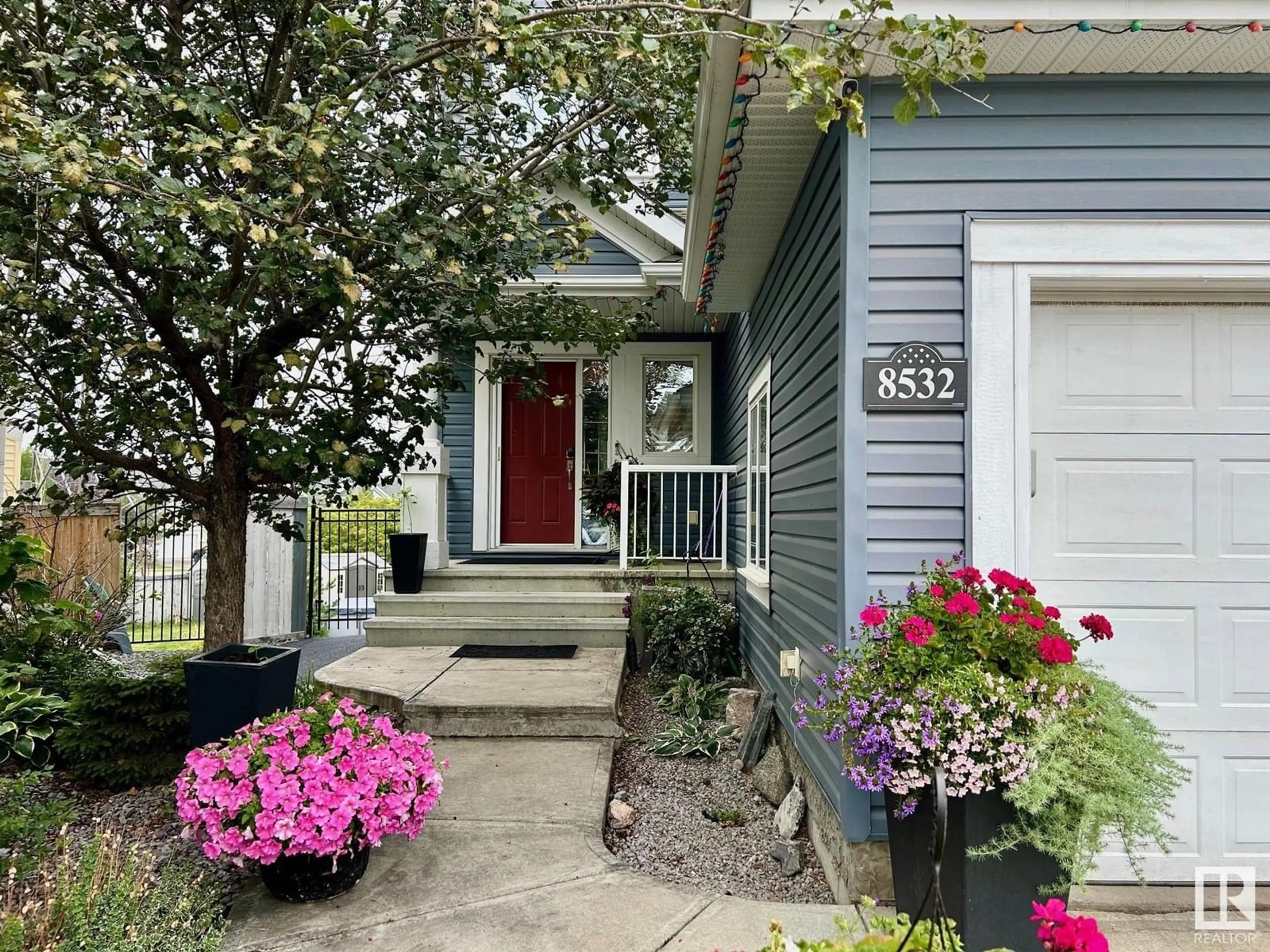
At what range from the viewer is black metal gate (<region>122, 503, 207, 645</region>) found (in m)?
7.11

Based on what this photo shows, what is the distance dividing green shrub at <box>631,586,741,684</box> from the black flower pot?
3.13m

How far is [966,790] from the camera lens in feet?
6.53

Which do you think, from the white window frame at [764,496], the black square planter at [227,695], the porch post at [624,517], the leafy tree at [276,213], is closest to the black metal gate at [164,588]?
the leafy tree at [276,213]

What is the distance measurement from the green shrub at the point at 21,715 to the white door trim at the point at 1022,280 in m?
3.11

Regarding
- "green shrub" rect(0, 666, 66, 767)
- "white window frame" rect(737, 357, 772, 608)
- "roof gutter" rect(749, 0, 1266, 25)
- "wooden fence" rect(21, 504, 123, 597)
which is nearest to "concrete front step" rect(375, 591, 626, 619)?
"white window frame" rect(737, 357, 772, 608)

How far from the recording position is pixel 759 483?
5129 millimetres

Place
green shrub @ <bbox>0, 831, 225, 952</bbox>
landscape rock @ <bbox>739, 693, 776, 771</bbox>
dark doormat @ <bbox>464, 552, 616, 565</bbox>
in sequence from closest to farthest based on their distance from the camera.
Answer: green shrub @ <bbox>0, 831, 225, 952</bbox> → landscape rock @ <bbox>739, 693, 776, 771</bbox> → dark doormat @ <bbox>464, 552, 616, 565</bbox>

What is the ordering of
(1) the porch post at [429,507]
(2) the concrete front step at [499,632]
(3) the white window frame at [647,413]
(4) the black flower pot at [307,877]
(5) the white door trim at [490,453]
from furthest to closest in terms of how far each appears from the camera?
(3) the white window frame at [647,413] → (5) the white door trim at [490,453] → (1) the porch post at [429,507] → (2) the concrete front step at [499,632] → (4) the black flower pot at [307,877]

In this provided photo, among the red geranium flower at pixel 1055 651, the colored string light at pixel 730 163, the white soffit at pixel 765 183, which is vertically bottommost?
the red geranium flower at pixel 1055 651

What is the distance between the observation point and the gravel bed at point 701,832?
9.53ft

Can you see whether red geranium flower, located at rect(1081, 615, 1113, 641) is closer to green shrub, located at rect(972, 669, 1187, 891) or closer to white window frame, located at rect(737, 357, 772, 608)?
green shrub, located at rect(972, 669, 1187, 891)

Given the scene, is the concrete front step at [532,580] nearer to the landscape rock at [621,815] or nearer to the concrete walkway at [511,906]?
the landscape rock at [621,815]

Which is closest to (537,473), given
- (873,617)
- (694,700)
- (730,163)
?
(694,700)

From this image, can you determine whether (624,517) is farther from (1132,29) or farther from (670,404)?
(1132,29)
